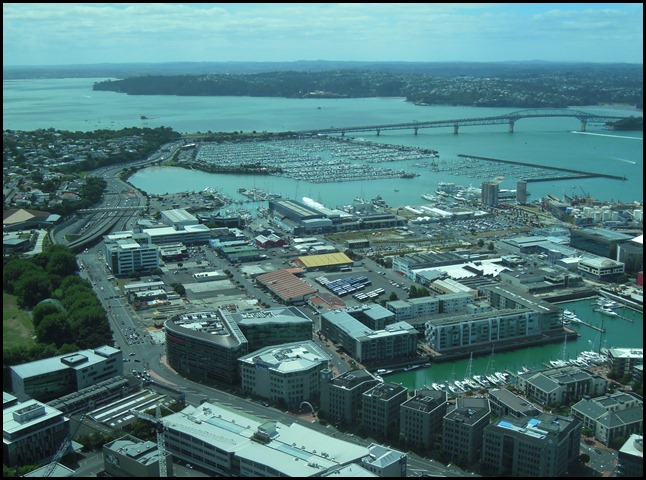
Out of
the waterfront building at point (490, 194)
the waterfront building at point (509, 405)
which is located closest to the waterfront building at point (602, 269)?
the waterfront building at point (509, 405)

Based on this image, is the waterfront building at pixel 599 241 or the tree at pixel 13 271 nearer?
the tree at pixel 13 271

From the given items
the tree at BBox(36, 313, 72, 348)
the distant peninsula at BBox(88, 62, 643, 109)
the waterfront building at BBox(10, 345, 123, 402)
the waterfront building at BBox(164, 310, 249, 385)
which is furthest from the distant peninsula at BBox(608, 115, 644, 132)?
the waterfront building at BBox(10, 345, 123, 402)

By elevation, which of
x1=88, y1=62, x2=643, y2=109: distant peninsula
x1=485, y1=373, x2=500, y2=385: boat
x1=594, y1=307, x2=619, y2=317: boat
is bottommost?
x1=485, y1=373, x2=500, y2=385: boat

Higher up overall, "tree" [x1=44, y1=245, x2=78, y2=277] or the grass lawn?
"tree" [x1=44, y1=245, x2=78, y2=277]

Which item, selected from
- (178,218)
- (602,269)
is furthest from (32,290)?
(602,269)

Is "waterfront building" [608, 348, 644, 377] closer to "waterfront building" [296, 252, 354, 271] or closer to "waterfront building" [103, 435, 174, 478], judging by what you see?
"waterfront building" [103, 435, 174, 478]

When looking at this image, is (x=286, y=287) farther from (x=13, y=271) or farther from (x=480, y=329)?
(x=13, y=271)

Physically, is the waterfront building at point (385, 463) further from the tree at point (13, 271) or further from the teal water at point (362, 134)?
the teal water at point (362, 134)
